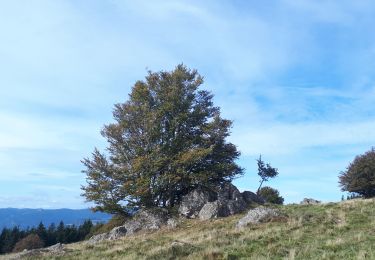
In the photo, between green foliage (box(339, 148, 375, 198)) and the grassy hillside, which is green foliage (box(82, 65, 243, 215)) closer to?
the grassy hillside

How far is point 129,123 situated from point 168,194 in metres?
6.59

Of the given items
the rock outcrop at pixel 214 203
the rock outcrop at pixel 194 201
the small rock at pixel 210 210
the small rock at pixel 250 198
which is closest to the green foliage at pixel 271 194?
the small rock at pixel 250 198

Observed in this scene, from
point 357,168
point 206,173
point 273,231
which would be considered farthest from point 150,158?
point 357,168

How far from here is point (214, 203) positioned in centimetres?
3155

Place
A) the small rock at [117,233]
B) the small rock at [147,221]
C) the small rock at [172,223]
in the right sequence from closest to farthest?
the small rock at [172,223]
the small rock at [117,233]
the small rock at [147,221]

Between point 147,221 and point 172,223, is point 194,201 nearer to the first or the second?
point 172,223

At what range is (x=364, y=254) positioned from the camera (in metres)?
12.3

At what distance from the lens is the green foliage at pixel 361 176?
5284 cm

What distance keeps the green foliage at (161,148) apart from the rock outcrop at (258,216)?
840 centimetres

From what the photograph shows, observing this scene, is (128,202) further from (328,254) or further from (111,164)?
(328,254)

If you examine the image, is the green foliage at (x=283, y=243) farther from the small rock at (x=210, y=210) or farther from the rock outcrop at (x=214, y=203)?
the rock outcrop at (x=214, y=203)

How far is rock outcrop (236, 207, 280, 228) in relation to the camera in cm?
2420

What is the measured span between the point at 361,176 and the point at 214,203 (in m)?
29.1

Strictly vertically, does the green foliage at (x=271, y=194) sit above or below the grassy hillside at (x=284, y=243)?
above
